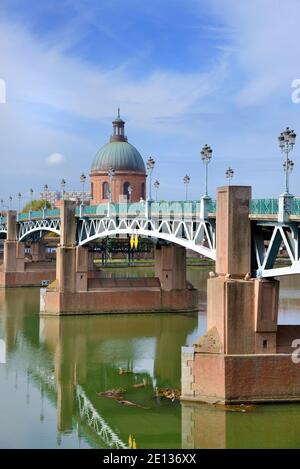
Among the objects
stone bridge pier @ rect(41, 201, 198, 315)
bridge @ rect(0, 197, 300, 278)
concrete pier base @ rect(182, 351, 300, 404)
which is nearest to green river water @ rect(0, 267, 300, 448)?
concrete pier base @ rect(182, 351, 300, 404)

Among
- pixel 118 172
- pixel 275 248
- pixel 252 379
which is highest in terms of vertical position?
pixel 118 172

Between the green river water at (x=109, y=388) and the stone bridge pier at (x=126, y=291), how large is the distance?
3.93 feet

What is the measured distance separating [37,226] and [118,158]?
24357 mm

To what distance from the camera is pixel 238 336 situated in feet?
96.7

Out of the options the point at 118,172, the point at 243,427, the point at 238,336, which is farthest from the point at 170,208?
the point at 118,172

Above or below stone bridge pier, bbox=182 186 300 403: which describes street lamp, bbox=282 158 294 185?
above

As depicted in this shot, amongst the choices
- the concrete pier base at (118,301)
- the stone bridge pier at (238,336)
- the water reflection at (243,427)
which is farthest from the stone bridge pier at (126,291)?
the water reflection at (243,427)

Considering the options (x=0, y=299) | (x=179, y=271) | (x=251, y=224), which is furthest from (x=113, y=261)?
(x=251, y=224)

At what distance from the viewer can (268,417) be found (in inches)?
1072

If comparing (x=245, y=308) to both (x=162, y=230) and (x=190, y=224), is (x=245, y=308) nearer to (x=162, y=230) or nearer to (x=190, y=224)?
(x=190, y=224)

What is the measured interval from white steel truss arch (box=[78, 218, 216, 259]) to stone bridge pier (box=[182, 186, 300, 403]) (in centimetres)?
455

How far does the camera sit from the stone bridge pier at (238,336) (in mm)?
28672

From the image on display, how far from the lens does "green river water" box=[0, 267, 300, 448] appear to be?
2639 cm

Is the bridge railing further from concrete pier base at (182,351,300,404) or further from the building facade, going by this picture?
the building facade
